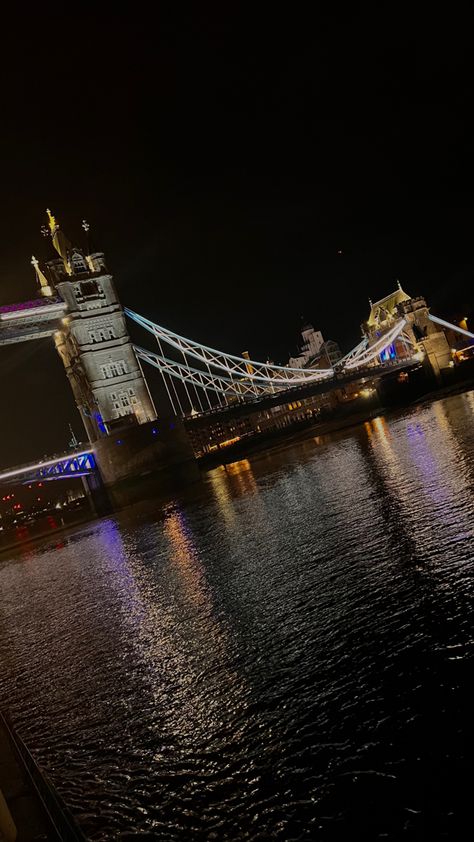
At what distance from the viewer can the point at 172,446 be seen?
136 ft

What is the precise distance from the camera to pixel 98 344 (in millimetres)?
46844

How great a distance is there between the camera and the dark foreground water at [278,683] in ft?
12.1

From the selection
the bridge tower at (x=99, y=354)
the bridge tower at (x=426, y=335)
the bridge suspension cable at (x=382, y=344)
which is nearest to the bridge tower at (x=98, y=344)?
the bridge tower at (x=99, y=354)

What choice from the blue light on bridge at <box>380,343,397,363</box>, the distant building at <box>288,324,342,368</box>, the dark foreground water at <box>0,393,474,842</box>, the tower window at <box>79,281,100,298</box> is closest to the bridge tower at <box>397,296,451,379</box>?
the blue light on bridge at <box>380,343,397,363</box>

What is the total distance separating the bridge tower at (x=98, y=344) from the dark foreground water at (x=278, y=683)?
34613mm

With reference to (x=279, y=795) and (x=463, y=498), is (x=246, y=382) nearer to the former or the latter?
(x=463, y=498)

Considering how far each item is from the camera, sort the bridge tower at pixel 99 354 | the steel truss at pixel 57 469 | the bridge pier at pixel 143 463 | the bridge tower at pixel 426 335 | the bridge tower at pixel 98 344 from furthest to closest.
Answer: the bridge tower at pixel 426 335, the bridge tower at pixel 98 344, the steel truss at pixel 57 469, the bridge tower at pixel 99 354, the bridge pier at pixel 143 463

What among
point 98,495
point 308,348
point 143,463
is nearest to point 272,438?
point 98,495

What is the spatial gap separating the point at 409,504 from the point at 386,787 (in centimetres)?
775

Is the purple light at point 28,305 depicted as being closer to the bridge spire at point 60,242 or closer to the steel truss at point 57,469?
the bridge spire at point 60,242

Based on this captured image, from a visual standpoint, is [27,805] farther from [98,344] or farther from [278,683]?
[98,344]

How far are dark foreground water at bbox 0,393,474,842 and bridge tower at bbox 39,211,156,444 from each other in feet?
114

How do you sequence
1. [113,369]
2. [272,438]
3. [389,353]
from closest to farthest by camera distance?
[113,369] < [389,353] < [272,438]

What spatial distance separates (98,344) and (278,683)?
43942mm
